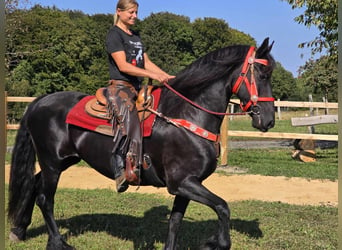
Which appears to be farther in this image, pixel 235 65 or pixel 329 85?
pixel 329 85

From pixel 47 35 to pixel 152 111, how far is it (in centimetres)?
4246

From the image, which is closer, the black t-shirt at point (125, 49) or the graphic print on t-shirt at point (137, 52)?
the black t-shirt at point (125, 49)

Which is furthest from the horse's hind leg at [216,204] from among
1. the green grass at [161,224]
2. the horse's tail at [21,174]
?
the horse's tail at [21,174]

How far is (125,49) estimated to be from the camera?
4102mm

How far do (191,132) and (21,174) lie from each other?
2488 millimetres

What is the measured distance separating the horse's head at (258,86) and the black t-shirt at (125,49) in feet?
3.58

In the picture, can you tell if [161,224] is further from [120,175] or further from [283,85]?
[283,85]

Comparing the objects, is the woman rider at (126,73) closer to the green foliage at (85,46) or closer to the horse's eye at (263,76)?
the horse's eye at (263,76)

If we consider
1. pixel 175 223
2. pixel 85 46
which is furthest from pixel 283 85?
pixel 175 223

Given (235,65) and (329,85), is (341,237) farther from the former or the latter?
(329,85)

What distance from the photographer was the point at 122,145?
4.04m

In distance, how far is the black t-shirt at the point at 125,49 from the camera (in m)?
4.02

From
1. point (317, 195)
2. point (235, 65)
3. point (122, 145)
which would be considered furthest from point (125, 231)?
point (317, 195)

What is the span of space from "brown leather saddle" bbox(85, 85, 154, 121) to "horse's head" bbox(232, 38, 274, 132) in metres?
0.88
